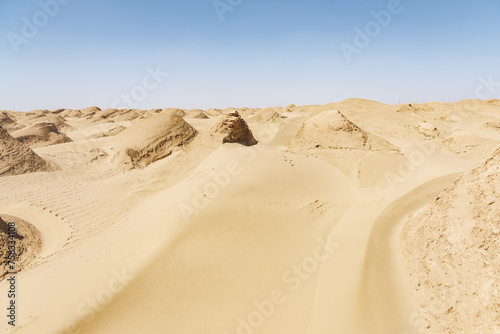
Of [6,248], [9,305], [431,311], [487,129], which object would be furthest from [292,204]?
[487,129]

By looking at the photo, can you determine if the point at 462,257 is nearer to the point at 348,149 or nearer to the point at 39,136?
the point at 348,149

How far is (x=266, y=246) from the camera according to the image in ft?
16.1

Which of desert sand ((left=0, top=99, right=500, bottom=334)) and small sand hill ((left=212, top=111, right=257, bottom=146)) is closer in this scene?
desert sand ((left=0, top=99, right=500, bottom=334))

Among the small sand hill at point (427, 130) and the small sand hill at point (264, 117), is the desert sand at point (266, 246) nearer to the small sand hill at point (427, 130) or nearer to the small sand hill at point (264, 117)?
the small sand hill at point (427, 130)

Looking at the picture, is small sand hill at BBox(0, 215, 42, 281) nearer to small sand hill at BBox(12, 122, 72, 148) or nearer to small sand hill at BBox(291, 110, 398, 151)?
small sand hill at BBox(291, 110, 398, 151)

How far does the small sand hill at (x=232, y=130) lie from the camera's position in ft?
33.1

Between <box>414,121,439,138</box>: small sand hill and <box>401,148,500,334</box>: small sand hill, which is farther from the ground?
<box>401,148,500,334</box>: small sand hill

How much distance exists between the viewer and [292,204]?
6289mm

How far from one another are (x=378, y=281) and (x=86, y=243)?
18.1 ft

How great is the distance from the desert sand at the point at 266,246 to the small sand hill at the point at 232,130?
133mm

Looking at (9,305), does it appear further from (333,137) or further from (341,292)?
(333,137)

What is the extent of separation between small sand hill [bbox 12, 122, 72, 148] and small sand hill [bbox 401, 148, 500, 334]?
21476mm

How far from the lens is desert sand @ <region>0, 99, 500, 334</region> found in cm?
322

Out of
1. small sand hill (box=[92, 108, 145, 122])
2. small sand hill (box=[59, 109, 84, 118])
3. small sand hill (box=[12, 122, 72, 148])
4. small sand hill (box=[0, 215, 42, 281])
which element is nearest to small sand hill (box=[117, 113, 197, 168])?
small sand hill (box=[0, 215, 42, 281])
